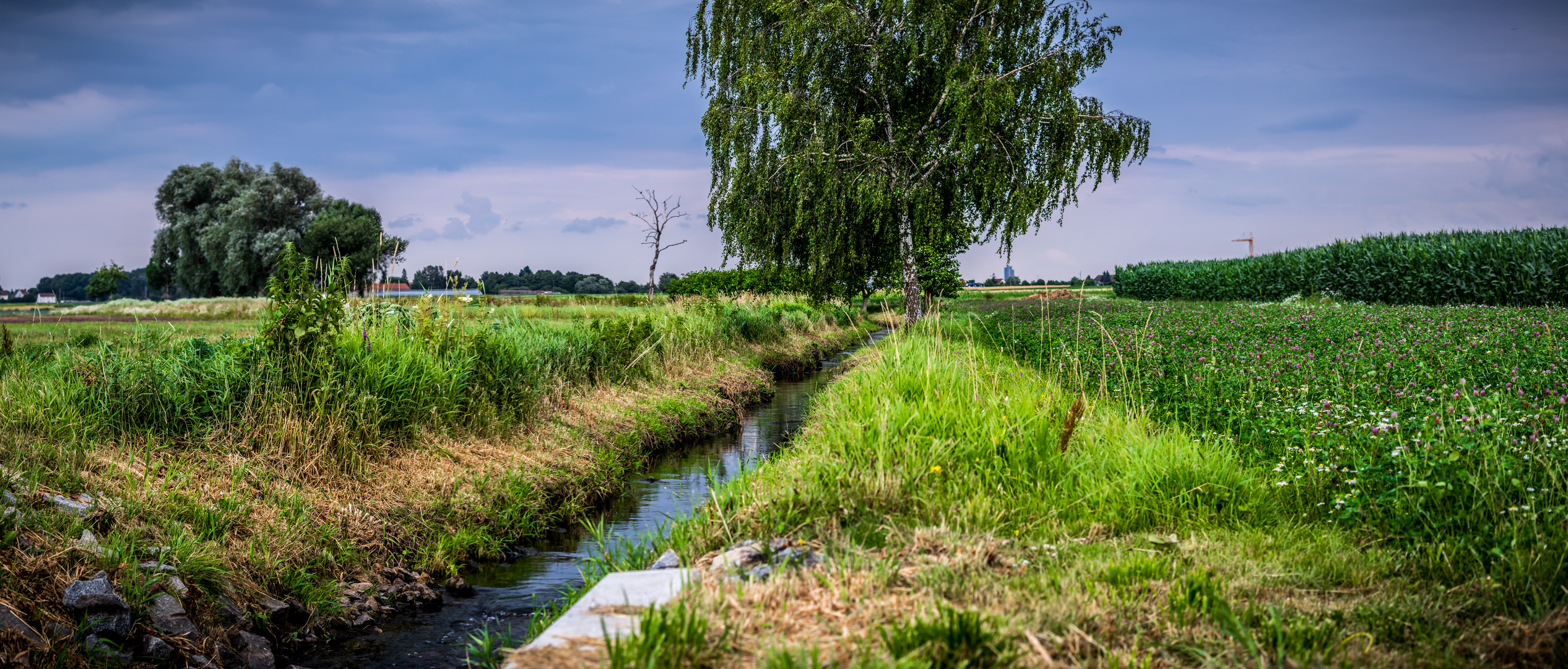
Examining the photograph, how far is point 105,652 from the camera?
3992mm

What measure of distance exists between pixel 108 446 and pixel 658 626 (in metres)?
5.33

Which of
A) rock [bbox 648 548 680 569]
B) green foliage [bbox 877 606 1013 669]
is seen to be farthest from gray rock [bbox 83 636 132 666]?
green foliage [bbox 877 606 1013 669]

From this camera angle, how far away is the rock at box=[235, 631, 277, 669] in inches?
174

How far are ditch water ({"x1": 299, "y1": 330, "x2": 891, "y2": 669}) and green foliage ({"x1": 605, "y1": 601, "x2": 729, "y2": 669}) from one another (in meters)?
2.29

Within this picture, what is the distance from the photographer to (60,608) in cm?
409

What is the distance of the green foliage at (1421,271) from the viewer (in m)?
25.1

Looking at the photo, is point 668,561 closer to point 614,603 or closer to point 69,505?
point 614,603

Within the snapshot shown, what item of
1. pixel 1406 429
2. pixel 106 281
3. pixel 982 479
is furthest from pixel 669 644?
pixel 106 281

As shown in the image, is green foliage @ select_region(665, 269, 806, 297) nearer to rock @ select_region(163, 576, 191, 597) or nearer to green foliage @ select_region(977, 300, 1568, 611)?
green foliage @ select_region(977, 300, 1568, 611)

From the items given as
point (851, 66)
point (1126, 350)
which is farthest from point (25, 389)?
point (851, 66)

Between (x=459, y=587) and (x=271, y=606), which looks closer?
(x=271, y=606)

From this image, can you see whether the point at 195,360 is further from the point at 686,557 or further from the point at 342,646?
the point at 686,557

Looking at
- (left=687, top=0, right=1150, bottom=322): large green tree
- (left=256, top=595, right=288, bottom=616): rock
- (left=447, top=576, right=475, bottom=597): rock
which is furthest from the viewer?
(left=687, top=0, right=1150, bottom=322): large green tree

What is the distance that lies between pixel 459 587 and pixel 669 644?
147 inches
